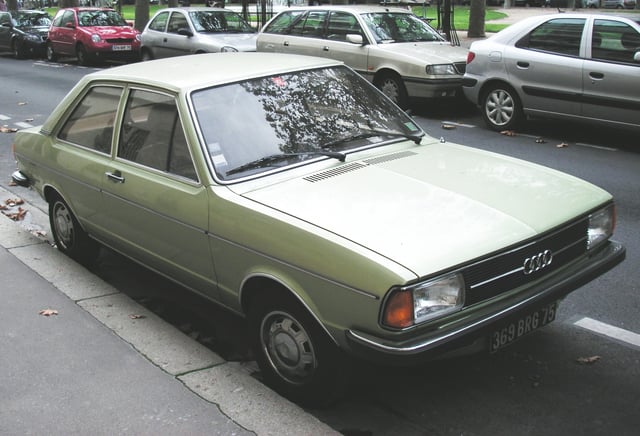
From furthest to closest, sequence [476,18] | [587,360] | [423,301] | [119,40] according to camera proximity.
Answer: [476,18] → [119,40] → [587,360] → [423,301]

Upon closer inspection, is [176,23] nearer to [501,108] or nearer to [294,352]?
[501,108]

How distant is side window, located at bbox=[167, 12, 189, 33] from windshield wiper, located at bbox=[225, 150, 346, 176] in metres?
13.6

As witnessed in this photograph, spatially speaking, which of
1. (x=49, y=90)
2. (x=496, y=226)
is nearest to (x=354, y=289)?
(x=496, y=226)

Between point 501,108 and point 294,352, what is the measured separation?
7798 millimetres

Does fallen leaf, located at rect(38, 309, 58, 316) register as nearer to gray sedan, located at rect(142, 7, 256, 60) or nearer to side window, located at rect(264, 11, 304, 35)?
side window, located at rect(264, 11, 304, 35)

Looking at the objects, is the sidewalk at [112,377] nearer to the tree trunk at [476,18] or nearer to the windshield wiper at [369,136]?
the windshield wiper at [369,136]

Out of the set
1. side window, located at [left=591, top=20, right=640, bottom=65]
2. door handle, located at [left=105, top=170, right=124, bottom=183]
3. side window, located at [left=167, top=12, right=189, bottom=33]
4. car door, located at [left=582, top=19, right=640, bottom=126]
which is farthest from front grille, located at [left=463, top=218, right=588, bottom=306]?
side window, located at [left=167, top=12, right=189, bottom=33]

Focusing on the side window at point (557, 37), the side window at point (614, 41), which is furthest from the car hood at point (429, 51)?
the side window at point (614, 41)

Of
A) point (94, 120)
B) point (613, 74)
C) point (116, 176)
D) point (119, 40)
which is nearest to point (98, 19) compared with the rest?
point (119, 40)

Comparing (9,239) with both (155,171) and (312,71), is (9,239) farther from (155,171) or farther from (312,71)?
(312,71)

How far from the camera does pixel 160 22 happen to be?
17.9 meters

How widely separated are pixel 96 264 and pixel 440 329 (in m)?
3.49

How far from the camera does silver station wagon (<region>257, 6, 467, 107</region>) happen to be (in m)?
11.5

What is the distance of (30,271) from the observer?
548cm
